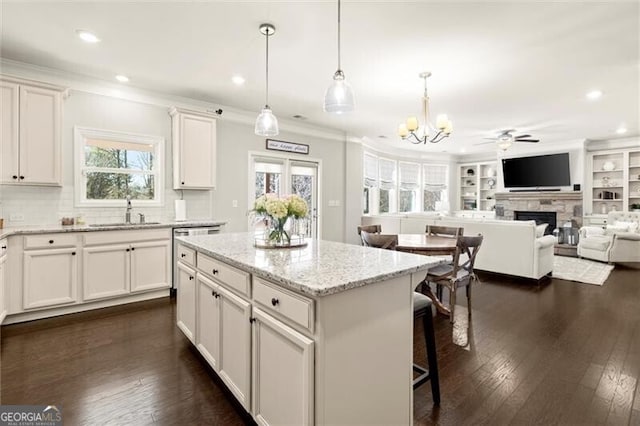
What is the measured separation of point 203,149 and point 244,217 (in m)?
1.38

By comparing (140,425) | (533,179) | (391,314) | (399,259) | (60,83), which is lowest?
(140,425)

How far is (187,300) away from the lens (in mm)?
2584

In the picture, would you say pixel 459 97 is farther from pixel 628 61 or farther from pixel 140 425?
pixel 140 425

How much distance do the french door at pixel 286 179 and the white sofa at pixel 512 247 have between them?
7.84ft

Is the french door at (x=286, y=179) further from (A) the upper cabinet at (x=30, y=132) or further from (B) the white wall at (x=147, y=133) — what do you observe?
(A) the upper cabinet at (x=30, y=132)

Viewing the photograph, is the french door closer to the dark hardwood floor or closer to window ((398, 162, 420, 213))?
the dark hardwood floor

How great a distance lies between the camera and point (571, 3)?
2.49 metres

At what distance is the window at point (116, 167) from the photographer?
3.98 m

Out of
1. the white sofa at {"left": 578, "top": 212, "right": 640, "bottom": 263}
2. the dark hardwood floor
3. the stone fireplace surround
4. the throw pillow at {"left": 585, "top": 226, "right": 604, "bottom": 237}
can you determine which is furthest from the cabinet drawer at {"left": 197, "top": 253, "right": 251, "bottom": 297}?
the stone fireplace surround

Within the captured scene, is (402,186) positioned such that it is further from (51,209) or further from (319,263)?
(319,263)

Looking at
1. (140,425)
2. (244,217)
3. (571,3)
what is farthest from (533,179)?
(140,425)

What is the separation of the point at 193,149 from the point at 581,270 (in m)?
6.77

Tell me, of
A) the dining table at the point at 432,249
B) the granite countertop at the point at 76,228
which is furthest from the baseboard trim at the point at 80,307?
the dining table at the point at 432,249

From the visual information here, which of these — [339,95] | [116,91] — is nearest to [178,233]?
[116,91]
